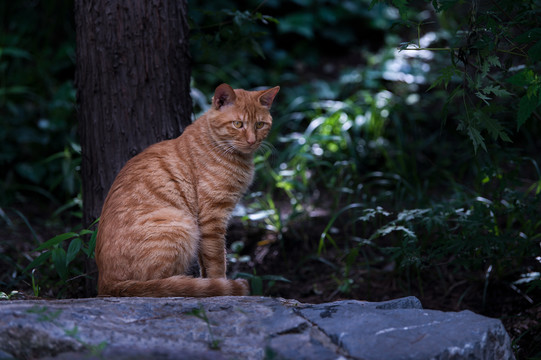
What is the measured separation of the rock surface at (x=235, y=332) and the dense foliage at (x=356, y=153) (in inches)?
31.0

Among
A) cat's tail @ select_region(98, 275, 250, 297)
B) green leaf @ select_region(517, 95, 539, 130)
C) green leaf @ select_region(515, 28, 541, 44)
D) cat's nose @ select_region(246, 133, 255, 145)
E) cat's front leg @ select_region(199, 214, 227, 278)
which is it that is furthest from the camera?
cat's nose @ select_region(246, 133, 255, 145)

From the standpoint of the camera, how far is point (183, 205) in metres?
2.86

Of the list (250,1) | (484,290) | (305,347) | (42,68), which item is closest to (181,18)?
(305,347)

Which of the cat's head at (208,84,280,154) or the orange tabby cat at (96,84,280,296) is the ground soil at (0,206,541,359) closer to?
the orange tabby cat at (96,84,280,296)

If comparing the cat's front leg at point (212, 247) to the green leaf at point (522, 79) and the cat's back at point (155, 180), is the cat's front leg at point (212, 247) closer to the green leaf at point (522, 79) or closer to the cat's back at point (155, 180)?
the cat's back at point (155, 180)

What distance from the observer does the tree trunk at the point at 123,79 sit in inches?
121

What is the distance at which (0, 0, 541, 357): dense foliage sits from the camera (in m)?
2.70

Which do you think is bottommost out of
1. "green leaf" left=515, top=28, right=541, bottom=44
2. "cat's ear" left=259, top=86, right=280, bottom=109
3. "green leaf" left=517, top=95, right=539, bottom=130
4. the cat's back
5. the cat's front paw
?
the cat's front paw

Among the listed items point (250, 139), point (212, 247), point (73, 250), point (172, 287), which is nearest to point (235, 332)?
point (172, 287)

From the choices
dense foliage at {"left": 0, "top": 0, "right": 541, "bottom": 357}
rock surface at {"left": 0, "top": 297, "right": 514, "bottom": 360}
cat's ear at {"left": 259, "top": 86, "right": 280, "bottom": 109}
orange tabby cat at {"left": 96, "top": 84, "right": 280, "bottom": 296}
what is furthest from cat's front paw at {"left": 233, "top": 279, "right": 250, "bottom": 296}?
cat's ear at {"left": 259, "top": 86, "right": 280, "bottom": 109}

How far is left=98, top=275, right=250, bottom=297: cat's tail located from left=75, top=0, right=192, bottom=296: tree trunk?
2.87 ft

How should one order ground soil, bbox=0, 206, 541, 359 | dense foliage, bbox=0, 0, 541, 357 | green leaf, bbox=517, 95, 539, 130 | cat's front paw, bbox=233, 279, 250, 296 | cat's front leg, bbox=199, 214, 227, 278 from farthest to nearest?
ground soil, bbox=0, 206, 541, 359
cat's front leg, bbox=199, 214, 227, 278
dense foliage, bbox=0, 0, 541, 357
cat's front paw, bbox=233, 279, 250, 296
green leaf, bbox=517, 95, 539, 130

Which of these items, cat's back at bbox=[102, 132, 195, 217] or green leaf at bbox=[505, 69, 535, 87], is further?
cat's back at bbox=[102, 132, 195, 217]

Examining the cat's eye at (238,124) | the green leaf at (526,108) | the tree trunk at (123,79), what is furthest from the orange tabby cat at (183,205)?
the green leaf at (526,108)
